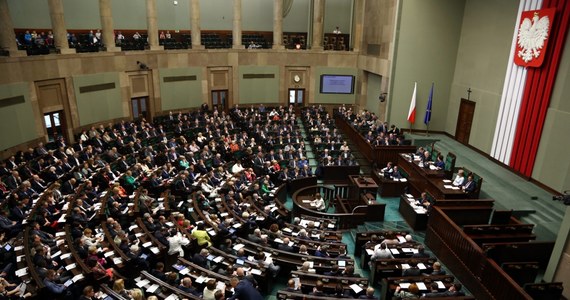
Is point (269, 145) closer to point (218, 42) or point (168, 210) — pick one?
point (168, 210)

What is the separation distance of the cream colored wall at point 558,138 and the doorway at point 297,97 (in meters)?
13.6

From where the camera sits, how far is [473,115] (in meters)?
16.1

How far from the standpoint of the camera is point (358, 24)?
2216 centimetres

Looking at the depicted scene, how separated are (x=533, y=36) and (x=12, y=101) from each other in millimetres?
18244

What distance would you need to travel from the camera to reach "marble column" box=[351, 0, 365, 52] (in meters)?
22.0

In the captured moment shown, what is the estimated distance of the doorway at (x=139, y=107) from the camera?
19312 mm

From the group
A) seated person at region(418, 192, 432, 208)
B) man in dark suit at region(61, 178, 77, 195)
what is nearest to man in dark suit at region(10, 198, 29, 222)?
man in dark suit at region(61, 178, 77, 195)

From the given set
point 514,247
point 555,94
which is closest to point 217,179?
point 514,247

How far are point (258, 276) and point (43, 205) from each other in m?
5.87

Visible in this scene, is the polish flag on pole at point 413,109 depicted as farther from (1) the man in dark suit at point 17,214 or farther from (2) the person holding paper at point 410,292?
(1) the man in dark suit at point 17,214

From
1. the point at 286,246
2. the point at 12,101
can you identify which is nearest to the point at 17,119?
the point at 12,101

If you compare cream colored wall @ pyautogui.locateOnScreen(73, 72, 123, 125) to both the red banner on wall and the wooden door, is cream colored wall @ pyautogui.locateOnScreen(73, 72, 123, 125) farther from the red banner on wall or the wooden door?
the red banner on wall

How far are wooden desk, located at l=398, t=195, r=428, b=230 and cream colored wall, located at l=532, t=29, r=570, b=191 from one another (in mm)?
4290

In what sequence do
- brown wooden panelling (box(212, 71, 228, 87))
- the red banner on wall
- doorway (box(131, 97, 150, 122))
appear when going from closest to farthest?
the red banner on wall < doorway (box(131, 97, 150, 122)) < brown wooden panelling (box(212, 71, 228, 87))
